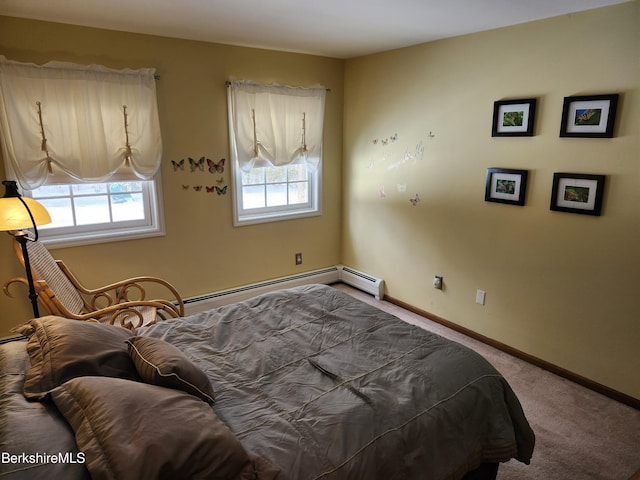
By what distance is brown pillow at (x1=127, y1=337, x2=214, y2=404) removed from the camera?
1.46 metres

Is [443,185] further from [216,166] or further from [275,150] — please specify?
[216,166]

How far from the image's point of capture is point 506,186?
9.90 feet

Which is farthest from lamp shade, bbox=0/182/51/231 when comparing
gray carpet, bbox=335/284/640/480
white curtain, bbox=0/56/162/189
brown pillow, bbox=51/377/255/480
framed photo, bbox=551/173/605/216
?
framed photo, bbox=551/173/605/216

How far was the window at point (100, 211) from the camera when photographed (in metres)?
3.11

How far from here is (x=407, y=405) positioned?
1.58 meters

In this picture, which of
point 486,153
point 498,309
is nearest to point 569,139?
point 486,153

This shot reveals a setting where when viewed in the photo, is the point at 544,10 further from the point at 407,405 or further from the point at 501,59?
the point at 407,405

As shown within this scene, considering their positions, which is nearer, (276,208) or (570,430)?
(570,430)

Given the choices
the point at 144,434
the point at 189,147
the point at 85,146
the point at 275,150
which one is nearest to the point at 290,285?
the point at 275,150

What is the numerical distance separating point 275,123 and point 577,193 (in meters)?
2.54

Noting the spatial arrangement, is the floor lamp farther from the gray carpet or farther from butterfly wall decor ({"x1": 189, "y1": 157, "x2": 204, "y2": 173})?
the gray carpet

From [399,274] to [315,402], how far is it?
2.59 m

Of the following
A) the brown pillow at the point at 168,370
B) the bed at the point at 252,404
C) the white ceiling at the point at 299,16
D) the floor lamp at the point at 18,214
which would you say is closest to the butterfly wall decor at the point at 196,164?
the white ceiling at the point at 299,16

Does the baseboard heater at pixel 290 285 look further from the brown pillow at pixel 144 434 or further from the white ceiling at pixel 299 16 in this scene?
the brown pillow at pixel 144 434
